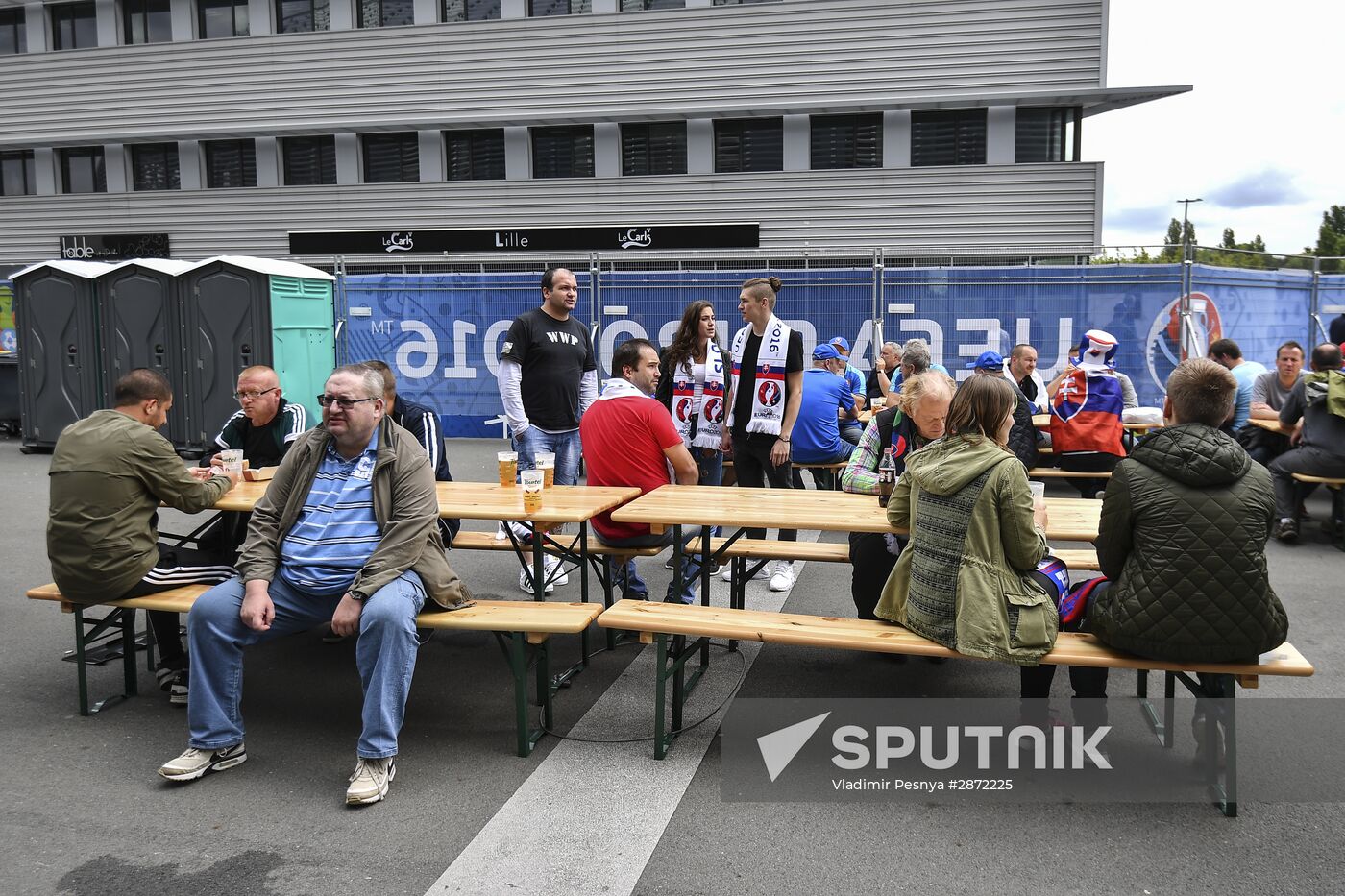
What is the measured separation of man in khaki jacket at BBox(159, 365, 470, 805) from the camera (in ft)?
13.4

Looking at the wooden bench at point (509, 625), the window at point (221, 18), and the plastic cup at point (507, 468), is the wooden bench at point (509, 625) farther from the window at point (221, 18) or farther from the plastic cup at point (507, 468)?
the window at point (221, 18)

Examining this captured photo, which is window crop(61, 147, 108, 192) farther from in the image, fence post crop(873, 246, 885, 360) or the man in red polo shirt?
the man in red polo shirt

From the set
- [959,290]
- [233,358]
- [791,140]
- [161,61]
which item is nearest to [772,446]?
[959,290]

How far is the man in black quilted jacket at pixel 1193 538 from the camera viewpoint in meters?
3.67

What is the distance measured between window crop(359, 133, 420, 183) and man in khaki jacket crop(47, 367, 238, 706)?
63.3 ft

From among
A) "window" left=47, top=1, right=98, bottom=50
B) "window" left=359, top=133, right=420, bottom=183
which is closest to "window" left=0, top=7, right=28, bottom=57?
"window" left=47, top=1, right=98, bottom=50

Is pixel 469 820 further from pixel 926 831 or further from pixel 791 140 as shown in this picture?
pixel 791 140

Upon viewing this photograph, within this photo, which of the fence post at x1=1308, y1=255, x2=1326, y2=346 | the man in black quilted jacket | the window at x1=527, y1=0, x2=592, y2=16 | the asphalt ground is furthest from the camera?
the window at x1=527, y1=0, x2=592, y2=16

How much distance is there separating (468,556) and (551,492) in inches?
105

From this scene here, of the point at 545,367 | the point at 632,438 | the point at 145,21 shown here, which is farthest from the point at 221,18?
the point at 632,438

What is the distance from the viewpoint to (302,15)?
22.9m

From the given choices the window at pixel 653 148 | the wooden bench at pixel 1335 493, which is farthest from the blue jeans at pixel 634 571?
the window at pixel 653 148

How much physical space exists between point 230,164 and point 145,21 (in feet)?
12.9

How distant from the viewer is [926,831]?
3689 mm
